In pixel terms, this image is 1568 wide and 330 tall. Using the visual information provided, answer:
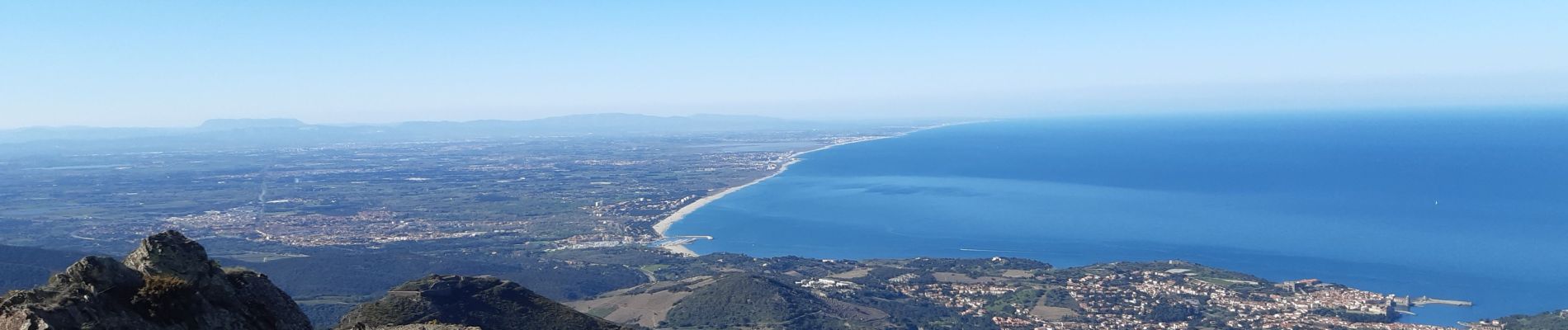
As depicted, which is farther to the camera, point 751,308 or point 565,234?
point 565,234

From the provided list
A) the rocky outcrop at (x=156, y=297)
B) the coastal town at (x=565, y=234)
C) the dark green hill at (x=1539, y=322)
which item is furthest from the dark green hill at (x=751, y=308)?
the rocky outcrop at (x=156, y=297)

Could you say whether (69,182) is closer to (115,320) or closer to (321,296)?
(321,296)

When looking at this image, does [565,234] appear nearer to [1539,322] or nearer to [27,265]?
[27,265]

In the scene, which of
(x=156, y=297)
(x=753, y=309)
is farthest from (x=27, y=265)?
(x=156, y=297)

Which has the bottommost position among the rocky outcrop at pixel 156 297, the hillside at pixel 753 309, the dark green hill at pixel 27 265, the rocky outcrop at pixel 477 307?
the hillside at pixel 753 309

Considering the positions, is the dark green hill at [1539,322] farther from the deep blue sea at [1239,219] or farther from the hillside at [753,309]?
the hillside at [753,309]
